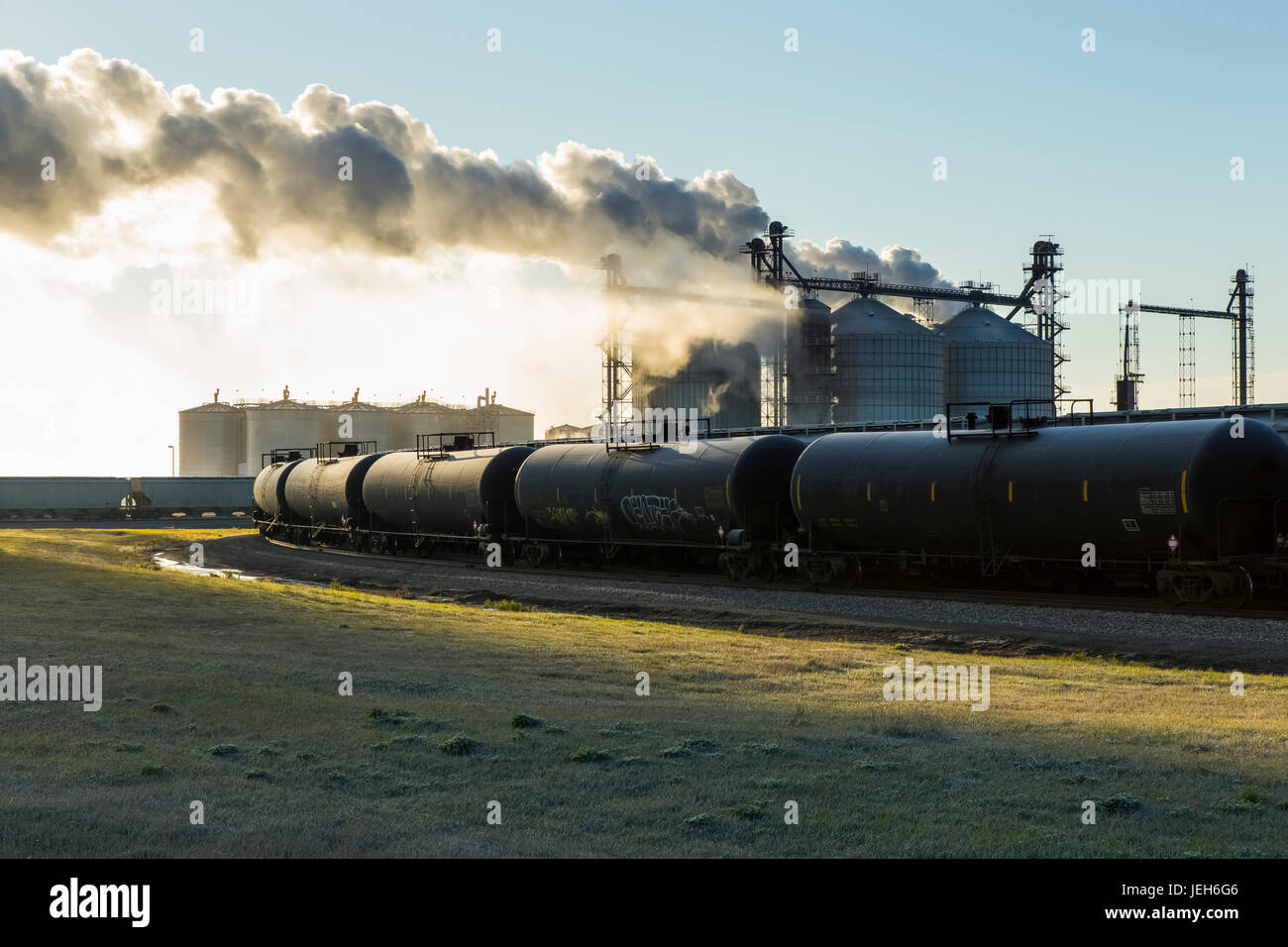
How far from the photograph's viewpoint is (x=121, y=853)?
771 cm

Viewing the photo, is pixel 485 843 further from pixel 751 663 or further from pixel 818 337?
pixel 818 337

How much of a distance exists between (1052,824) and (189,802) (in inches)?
250

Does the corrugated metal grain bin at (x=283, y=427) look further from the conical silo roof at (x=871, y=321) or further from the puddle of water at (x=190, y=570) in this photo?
the puddle of water at (x=190, y=570)

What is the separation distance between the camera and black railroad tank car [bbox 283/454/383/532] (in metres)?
52.9

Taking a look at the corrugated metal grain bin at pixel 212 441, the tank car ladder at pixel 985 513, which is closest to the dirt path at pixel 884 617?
the tank car ladder at pixel 985 513

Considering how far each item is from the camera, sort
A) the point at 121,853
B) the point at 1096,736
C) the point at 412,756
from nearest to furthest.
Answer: the point at 121,853, the point at 412,756, the point at 1096,736

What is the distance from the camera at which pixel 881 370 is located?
263 feet

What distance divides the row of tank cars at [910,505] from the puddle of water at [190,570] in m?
7.31

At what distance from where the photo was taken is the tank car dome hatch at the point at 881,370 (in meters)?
80.1

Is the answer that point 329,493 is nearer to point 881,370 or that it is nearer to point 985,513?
point 985,513

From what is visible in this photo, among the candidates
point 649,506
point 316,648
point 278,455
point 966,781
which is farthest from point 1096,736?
point 278,455

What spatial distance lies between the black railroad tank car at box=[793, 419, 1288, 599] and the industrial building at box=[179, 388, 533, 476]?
10233cm

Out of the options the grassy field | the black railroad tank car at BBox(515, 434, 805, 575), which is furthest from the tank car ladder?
the grassy field

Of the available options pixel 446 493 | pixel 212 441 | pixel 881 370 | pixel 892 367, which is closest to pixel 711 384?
pixel 881 370
